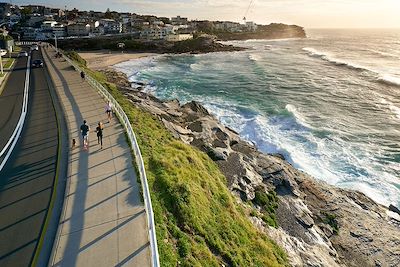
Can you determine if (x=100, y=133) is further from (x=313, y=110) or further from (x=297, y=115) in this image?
(x=313, y=110)

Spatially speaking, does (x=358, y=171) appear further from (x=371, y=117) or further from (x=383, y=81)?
(x=383, y=81)

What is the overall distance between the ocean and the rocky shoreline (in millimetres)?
3637

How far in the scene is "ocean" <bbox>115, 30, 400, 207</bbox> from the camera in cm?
2892

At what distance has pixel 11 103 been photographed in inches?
1134

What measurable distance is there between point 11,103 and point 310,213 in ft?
84.8

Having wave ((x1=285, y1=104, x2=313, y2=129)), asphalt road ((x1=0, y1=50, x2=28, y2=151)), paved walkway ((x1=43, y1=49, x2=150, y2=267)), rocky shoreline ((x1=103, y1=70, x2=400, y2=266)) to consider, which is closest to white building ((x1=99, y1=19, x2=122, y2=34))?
asphalt road ((x1=0, y1=50, x2=28, y2=151))

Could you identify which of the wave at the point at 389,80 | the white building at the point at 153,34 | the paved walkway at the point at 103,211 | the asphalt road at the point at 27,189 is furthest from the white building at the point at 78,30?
the paved walkway at the point at 103,211

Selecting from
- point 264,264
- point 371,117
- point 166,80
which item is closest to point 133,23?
point 166,80

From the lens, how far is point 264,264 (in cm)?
1302

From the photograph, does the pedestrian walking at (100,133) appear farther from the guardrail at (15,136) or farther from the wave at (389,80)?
the wave at (389,80)

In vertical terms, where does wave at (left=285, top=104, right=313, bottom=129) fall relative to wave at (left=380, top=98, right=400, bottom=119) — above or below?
below

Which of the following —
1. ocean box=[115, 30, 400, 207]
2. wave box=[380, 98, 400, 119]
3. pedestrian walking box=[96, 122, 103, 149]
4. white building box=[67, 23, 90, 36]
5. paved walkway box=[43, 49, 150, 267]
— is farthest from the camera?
white building box=[67, 23, 90, 36]

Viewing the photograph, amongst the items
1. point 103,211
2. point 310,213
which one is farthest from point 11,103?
point 310,213

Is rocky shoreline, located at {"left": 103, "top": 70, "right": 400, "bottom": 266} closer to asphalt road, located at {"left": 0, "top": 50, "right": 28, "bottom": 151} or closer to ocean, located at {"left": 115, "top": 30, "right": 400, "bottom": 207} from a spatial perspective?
ocean, located at {"left": 115, "top": 30, "right": 400, "bottom": 207}
